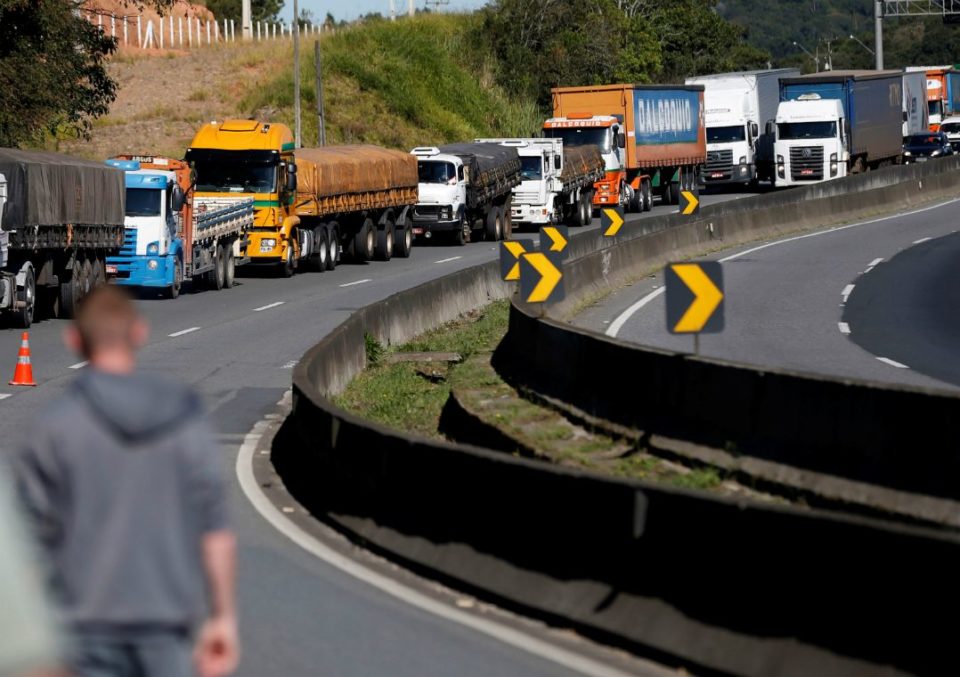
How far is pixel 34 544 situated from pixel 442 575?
18.4 feet

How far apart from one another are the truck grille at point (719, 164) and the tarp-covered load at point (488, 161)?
61.6ft

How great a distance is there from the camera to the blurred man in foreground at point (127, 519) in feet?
14.4

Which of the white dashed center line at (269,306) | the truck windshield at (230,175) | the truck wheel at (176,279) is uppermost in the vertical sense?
the truck windshield at (230,175)

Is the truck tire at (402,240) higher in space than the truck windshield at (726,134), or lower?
lower

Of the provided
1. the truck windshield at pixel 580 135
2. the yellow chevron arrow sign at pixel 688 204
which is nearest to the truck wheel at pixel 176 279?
the yellow chevron arrow sign at pixel 688 204

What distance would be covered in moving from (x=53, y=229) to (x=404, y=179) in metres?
16.7

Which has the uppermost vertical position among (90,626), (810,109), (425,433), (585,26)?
(585,26)

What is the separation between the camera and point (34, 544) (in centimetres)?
437

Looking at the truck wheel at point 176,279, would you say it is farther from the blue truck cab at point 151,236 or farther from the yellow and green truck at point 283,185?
the yellow and green truck at point 283,185

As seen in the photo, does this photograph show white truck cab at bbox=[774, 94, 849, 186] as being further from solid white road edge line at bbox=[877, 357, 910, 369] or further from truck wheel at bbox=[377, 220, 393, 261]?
solid white road edge line at bbox=[877, 357, 910, 369]

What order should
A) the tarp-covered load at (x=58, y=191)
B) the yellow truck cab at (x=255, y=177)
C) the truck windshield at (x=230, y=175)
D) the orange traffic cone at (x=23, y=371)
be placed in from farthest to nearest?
the truck windshield at (x=230, y=175) < the yellow truck cab at (x=255, y=177) < the tarp-covered load at (x=58, y=191) < the orange traffic cone at (x=23, y=371)

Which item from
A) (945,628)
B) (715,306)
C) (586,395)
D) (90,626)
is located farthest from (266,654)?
(586,395)

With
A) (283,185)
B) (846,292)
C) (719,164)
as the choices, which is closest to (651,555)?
(846,292)

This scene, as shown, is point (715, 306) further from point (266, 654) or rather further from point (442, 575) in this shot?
point (266, 654)
